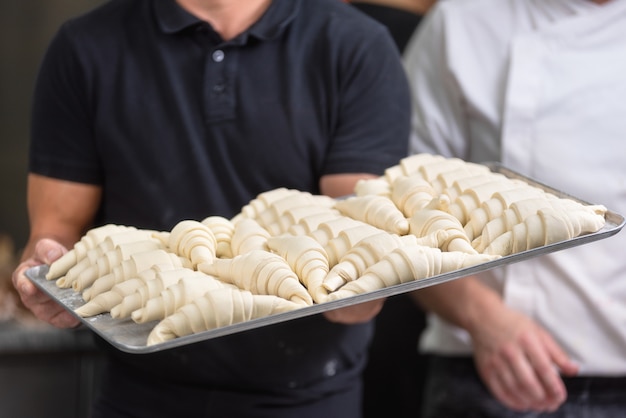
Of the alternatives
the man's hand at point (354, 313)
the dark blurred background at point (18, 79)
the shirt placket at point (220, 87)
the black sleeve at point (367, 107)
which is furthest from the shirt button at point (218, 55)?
the dark blurred background at point (18, 79)

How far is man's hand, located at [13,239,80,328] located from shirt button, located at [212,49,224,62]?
40 cm

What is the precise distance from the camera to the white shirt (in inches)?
67.8

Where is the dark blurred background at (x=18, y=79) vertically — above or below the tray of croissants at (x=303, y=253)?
below

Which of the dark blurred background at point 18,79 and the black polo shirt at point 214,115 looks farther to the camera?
the dark blurred background at point 18,79

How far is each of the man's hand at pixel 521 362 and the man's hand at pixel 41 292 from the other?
2.51 feet

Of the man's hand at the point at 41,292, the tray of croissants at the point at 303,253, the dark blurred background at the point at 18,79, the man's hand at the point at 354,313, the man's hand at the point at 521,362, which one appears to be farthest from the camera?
the dark blurred background at the point at 18,79

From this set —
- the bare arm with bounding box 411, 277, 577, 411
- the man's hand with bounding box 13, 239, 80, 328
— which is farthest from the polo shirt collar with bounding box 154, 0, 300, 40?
the bare arm with bounding box 411, 277, 577, 411

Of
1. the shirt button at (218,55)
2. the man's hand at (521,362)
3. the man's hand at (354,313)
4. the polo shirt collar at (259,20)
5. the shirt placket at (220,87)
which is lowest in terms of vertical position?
the man's hand at (521,362)

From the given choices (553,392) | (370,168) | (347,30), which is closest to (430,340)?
(553,392)

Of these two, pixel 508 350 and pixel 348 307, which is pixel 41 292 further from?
pixel 508 350

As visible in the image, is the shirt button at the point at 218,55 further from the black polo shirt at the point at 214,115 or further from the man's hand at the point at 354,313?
the man's hand at the point at 354,313

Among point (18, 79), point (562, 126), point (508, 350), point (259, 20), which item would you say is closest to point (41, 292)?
point (259, 20)

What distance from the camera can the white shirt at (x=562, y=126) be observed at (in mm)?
1723

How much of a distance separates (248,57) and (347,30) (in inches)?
6.5
